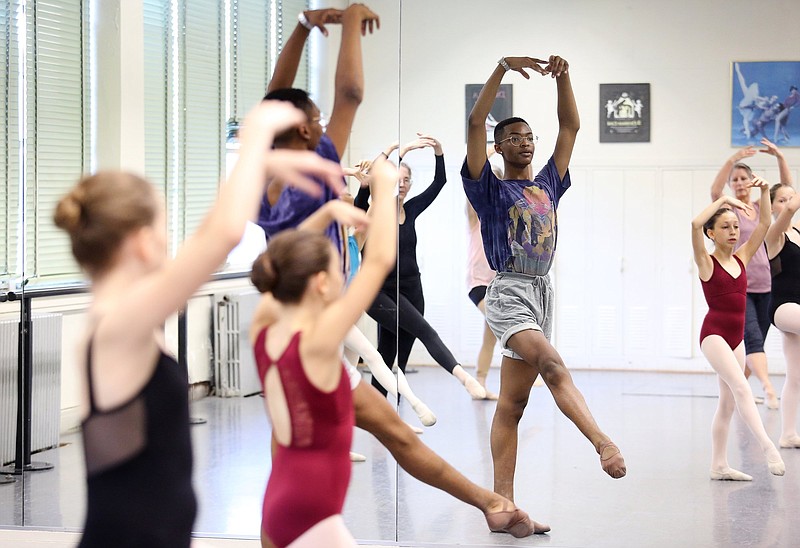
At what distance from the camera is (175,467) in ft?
5.76

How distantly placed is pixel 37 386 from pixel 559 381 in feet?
7.46

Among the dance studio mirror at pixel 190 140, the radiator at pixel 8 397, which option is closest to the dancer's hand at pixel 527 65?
the dance studio mirror at pixel 190 140

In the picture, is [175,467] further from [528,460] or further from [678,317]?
[678,317]

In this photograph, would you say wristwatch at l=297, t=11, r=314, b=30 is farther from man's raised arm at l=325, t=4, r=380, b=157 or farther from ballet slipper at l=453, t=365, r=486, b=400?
ballet slipper at l=453, t=365, r=486, b=400

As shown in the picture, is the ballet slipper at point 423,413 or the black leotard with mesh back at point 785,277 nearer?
the black leotard with mesh back at point 785,277

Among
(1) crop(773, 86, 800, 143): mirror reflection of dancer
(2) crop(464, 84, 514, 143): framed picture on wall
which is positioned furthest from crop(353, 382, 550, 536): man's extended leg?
(1) crop(773, 86, 800, 143): mirror reflection of dancer

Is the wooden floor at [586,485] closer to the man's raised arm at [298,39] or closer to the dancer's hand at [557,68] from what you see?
the dancer's hand at [557,68]

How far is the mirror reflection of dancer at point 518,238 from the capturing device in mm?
3520

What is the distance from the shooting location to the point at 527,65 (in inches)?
141

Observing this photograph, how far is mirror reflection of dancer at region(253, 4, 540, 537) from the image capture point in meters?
2.81

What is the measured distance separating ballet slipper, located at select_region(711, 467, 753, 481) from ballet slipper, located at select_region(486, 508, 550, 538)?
1.97 ft

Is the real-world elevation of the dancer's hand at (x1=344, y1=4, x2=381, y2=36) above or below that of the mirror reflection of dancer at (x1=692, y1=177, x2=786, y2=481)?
A: above

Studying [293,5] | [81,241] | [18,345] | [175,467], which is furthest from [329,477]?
[18,345]

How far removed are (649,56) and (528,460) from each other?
1447mm
